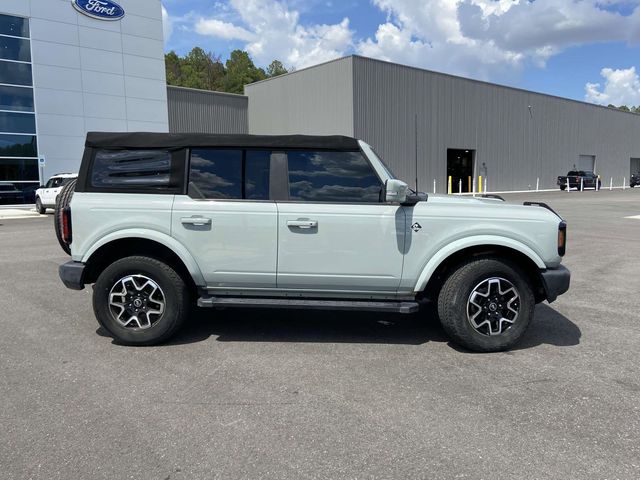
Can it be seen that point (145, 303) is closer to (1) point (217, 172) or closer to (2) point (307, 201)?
(1) point (217, 172)

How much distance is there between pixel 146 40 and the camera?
30.3m

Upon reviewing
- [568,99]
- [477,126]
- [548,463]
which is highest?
[568,99]

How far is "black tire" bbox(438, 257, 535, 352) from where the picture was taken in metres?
4.36

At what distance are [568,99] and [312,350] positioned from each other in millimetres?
52384

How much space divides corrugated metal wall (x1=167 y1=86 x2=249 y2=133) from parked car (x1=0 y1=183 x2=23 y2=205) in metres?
11.6

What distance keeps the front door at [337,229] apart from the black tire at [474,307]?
19.5 inches

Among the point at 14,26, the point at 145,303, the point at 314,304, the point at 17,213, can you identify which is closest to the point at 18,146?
the point at 17,213

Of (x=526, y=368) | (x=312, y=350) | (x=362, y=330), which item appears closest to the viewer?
(x=526, y=368)

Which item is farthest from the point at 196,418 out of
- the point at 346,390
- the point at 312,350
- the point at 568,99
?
the point at 568,99

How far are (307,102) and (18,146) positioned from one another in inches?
715

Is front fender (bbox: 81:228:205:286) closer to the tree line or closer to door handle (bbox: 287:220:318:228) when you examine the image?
door handle (bbox: 287:220:318:228)

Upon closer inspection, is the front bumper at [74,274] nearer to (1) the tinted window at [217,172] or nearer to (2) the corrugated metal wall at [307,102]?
(1) the tinted window at [217,172]

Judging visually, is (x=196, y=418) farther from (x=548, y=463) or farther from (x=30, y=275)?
(x=30, y=275)

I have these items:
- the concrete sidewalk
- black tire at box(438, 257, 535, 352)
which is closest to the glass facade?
the concrete sidewalk
